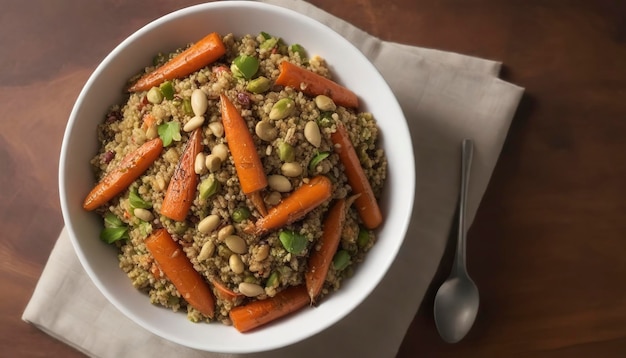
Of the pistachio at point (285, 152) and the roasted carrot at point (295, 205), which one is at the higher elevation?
the pistachio at point (285, 152)

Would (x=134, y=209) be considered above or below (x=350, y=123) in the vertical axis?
below

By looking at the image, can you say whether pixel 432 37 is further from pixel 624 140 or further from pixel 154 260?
pixel 154 260

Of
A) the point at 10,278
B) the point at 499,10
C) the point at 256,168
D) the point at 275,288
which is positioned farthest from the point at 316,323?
the point at 499,10

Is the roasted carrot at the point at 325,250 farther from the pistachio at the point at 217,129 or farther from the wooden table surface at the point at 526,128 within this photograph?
the wooden table surface at the point at 526,128

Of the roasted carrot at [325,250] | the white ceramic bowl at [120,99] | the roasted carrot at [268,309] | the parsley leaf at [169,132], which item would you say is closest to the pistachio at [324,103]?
the white ceramic bowl at [120,99]

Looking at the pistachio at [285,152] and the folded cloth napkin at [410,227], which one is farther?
the folded cloth napkin at [410,227]

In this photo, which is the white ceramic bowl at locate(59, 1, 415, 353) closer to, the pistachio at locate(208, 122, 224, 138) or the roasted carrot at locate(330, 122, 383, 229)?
the roasted carrot at locate(330, 122, 383, 229)
